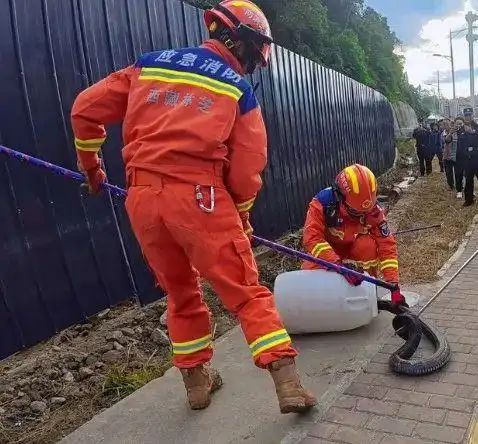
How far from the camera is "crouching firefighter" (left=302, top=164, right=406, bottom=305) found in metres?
4.06

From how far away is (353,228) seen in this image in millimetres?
4367

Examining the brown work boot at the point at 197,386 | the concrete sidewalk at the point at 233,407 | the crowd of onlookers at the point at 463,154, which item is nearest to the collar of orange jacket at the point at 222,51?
the brown work boot at the point at 197,386

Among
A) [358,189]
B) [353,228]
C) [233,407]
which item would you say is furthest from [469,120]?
[233,407]

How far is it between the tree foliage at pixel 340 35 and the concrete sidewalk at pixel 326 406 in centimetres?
1303

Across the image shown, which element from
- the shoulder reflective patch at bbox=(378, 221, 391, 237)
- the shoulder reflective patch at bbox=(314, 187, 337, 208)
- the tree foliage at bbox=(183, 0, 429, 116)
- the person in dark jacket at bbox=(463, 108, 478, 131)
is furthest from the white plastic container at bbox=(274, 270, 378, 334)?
the tree foliage at bbox=(183, 0, 429, 116)

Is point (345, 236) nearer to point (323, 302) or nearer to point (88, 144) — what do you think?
point (323, 302)

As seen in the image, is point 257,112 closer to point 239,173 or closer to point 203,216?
point 239,173

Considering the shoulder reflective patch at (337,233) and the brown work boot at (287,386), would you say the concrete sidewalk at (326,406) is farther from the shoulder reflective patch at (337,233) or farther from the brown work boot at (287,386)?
the shoulder reflective patch at (337,233)

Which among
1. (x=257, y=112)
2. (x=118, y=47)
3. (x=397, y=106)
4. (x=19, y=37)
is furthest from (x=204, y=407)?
(x=397, y=106)

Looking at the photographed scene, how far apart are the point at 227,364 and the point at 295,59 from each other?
5.97 m

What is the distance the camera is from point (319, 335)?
12.5 ft

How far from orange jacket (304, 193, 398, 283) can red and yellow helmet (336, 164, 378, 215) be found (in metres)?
0.13

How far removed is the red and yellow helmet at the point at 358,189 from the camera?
13.3 feet

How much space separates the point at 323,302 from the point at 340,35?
71.8 ft
